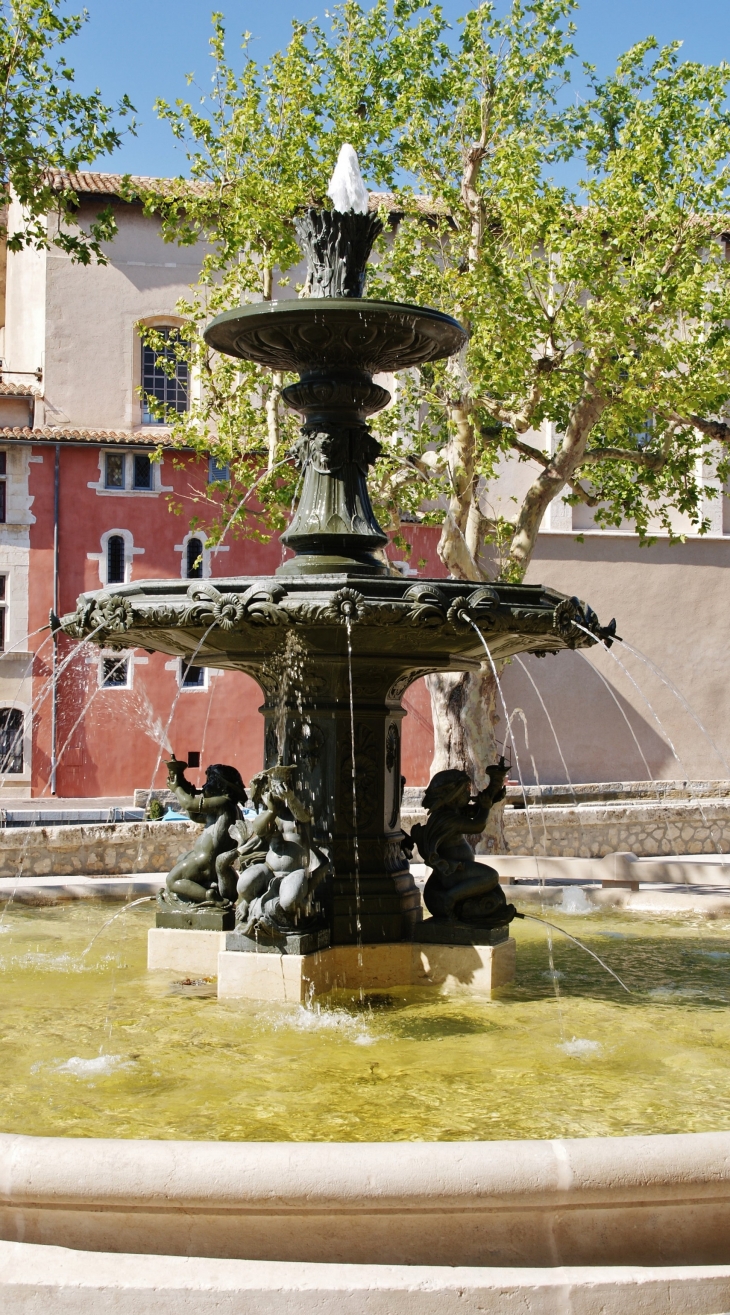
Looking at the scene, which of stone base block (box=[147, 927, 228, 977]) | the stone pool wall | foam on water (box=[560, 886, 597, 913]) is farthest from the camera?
the stone pool wall

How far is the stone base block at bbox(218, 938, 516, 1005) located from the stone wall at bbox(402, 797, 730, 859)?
8.10 meters

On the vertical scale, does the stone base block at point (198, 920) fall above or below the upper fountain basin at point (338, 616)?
below

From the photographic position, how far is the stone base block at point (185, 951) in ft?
24.5

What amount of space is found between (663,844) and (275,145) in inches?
390

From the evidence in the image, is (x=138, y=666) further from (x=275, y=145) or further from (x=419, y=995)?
(x=419, y=995)

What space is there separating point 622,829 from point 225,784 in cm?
959

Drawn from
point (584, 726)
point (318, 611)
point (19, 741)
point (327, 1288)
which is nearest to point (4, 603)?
point (19, 741)

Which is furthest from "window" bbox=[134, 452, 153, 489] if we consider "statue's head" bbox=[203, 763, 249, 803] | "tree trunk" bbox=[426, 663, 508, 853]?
"statue's head" bbox=[203, 763, 249, 803]

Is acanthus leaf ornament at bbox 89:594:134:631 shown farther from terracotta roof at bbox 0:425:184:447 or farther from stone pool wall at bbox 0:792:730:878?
terracotta roof at bbox 0:425:184:447

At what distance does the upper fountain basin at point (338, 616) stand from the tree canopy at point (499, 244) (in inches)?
244

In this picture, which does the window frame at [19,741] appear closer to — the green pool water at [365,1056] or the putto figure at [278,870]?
the green pool water at [365,1056]

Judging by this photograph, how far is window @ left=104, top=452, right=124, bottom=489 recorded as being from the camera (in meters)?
30.1

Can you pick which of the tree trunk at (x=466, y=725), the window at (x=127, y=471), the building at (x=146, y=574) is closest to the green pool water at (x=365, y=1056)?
the tree trunk at (x=466, y=725)

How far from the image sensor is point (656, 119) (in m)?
16.2
